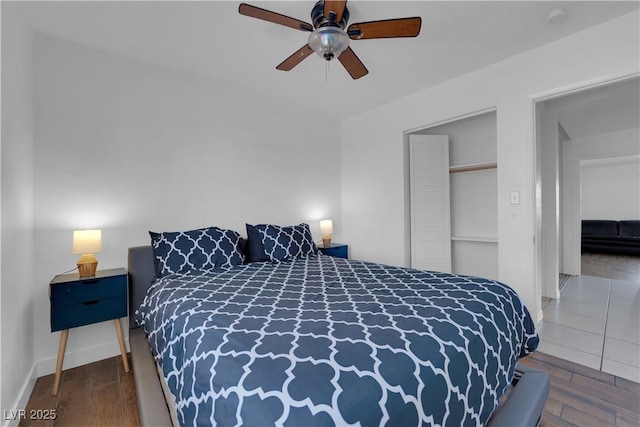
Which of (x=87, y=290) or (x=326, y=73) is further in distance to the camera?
(x=326, y=73)

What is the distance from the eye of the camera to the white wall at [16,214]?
62.8 inches

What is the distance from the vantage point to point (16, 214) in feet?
5.81

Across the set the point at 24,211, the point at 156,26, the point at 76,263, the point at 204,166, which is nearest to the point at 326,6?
the point at 156,26

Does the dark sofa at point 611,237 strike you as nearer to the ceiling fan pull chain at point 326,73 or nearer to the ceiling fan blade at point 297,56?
the ceiling fan pull chain at point 326,73

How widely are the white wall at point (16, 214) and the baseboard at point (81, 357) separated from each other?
12 cm

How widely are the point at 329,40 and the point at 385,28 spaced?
35 cm

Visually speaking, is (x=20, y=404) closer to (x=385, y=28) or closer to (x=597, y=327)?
(x=385, y=28)

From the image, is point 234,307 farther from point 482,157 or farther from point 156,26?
point 482,157

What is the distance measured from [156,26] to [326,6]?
Result: 1.41 metres

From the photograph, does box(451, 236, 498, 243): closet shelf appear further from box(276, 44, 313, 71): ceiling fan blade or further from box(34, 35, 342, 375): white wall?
box(276, 44, 313, 71): ceiling fan blade

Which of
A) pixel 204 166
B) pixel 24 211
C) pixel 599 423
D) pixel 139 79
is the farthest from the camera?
pixel 204 166

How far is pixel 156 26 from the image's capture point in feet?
7.02

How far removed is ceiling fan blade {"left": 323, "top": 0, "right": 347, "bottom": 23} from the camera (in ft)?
5.16

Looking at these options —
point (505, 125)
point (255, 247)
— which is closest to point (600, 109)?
point (505, 125)
